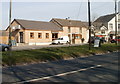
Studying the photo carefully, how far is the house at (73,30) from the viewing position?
50.3 m

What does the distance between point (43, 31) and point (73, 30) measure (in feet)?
34.7

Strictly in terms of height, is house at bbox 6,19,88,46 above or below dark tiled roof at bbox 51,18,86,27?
below

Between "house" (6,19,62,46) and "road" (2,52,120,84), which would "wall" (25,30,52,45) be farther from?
"road" (2,52,120,84)

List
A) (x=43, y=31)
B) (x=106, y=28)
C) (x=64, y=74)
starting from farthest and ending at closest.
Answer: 1. (x=106, y=28)
2. (x=43, y=31)
3. (x=64, y=74)

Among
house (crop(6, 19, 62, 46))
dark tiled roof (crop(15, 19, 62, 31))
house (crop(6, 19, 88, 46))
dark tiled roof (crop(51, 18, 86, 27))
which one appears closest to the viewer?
house (crop(6, 19, 62, 46))

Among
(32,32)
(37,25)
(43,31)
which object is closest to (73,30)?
(43,31)

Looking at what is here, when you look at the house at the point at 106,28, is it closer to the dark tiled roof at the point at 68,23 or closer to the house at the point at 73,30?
the house at the point at 73,30

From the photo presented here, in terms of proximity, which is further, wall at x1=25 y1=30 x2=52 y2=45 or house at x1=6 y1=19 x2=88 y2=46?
house at x1=6 y1=19 x2=88 y2=46

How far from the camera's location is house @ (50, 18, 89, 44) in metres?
50.3

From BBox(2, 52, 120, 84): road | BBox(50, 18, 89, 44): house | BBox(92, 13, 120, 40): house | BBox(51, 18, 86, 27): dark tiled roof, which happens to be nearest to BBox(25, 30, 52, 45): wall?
BBox(50, 18, 89, 44): house

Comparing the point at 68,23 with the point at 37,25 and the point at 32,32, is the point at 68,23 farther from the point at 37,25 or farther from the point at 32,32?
the point at 32,32

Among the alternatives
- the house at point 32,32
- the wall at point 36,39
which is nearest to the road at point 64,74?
the wall at point 36,39

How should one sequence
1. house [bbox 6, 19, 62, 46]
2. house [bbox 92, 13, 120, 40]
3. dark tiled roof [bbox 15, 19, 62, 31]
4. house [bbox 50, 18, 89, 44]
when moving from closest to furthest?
1. house [bbox 6, 19, 62, 46]
2. dark tiled roof [bbox 15, 19, 62, 31]
3. house [bbox 50, 18, 89, 44]
4. house [bbox 92, 13, 120, 40]

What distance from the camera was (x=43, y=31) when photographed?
45031mm
